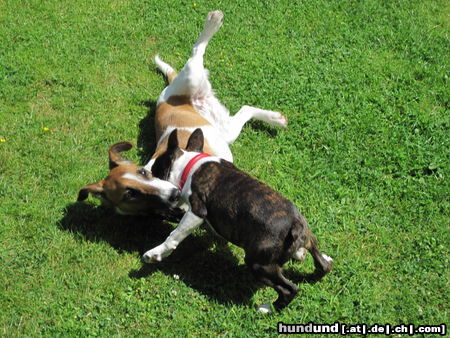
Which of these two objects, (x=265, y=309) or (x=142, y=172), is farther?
(x=142, y=172)

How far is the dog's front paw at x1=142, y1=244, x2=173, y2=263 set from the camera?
5164mm

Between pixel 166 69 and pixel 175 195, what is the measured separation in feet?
9.60

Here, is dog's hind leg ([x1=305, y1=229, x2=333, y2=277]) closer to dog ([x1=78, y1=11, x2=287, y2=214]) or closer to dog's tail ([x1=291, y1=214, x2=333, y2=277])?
dog's tail ([x1=291, y1=214, x2=333, y2=277])

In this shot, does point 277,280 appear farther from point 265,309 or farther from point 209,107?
point 209,107

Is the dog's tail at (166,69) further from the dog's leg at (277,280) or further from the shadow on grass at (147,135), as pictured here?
the dog's leg at (277,280)

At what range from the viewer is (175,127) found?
258 inches

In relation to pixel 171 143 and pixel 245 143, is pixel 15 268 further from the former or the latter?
pixel 245 143

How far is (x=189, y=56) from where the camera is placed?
8.25 meters

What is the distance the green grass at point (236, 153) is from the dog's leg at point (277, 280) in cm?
17

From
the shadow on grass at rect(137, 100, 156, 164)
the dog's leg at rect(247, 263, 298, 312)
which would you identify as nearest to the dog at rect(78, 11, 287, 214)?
the shadow on grass at rect(137, 100, 156, 164)

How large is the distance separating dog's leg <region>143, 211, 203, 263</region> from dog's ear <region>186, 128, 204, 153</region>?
2.91 ft

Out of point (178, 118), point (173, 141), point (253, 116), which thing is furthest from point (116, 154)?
point (253, 116)

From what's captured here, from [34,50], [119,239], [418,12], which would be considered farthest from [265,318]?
[418,12]

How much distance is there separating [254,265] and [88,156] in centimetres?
284
